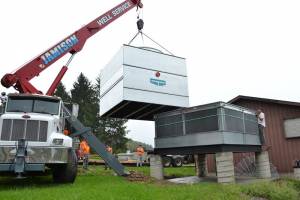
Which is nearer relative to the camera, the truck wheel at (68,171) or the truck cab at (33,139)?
the truck cab at (33,139)

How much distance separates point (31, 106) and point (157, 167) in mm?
6747

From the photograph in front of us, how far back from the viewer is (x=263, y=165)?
15.7 metres

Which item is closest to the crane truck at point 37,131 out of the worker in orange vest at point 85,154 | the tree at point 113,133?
the worker in orange vest at point 85,154

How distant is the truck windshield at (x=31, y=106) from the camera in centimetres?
1094

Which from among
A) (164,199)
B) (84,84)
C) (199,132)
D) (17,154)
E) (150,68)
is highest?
(84,84)

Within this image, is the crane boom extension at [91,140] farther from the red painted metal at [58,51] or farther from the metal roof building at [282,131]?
the metal roof building at [282,131]

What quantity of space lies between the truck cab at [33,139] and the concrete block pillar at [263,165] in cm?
946

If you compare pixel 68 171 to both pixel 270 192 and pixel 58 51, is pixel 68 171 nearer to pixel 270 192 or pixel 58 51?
pixel 58 51

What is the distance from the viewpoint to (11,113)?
10672 mm

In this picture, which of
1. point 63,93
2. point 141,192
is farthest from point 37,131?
point 63,93

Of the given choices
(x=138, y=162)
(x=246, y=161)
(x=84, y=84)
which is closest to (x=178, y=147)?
(x=246, y=161)

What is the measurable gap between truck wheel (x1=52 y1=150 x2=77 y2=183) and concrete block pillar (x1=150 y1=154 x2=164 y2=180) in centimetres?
511

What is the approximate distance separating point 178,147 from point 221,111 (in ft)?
9.01

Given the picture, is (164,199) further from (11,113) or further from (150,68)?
(150,68)
